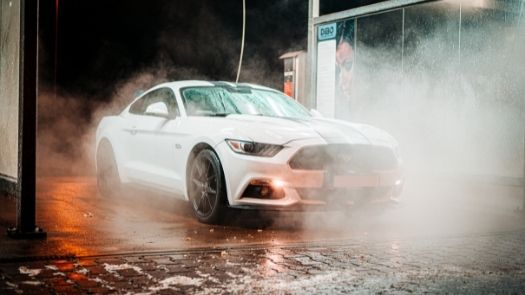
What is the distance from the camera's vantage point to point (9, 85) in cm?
957

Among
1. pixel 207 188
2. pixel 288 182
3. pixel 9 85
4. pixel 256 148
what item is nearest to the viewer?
pixel 288 182

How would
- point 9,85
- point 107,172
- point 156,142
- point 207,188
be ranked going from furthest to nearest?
point 107,172
point 9,85
point 156,142
point 207,188

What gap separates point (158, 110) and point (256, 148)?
1.76 meters

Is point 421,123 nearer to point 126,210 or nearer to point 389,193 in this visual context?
point 389,193

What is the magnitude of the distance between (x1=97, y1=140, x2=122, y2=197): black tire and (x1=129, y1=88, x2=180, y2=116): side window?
0.62 metres

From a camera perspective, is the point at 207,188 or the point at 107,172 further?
the point at 107,172

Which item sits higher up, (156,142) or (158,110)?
(158,110)

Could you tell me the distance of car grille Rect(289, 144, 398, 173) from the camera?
7668 mm

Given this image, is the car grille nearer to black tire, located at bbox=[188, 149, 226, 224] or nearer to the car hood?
the car hood

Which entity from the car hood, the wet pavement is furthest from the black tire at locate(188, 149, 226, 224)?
the car hood

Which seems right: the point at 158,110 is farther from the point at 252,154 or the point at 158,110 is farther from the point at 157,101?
the point at 252,154

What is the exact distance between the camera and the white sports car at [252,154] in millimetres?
7621

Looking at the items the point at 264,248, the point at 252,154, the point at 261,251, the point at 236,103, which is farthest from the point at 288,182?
the point at 236,103

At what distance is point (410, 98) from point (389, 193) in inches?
162
